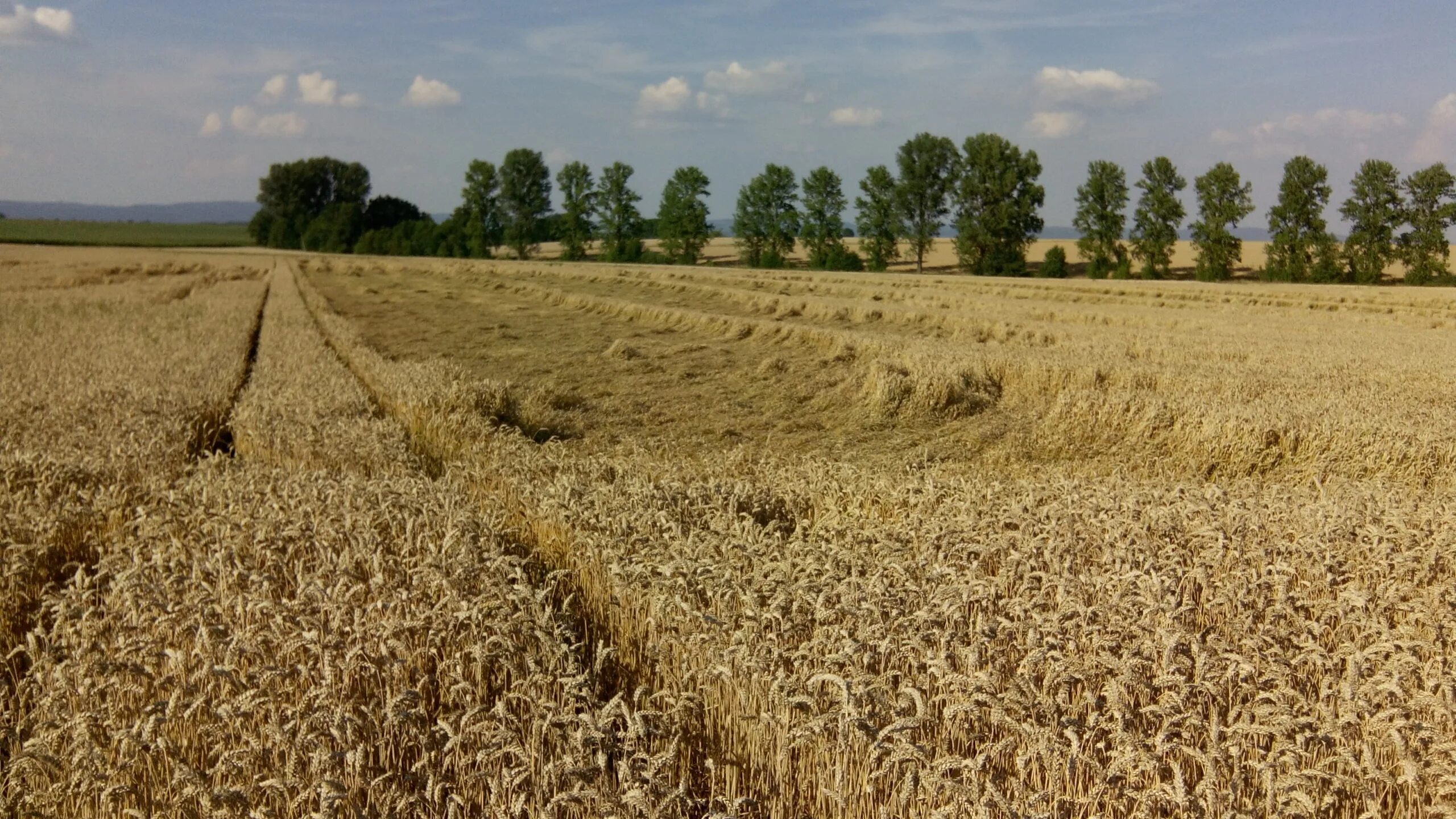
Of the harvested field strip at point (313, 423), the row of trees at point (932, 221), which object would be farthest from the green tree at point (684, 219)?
the harvested field strip at point (313, 423)

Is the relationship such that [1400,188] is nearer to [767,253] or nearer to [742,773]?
[767,253]

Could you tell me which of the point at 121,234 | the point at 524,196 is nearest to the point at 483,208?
the point at 524,196

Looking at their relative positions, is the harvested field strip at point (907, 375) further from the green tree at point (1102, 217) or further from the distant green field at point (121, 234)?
the distant green field at point (121, 234)

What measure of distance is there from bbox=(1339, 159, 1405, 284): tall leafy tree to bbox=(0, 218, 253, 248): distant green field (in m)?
98.0

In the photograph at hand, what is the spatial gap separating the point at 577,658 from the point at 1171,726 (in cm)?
220

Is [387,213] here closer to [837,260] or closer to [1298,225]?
[837,260]

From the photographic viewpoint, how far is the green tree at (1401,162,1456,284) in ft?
160

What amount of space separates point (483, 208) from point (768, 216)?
29296 mm

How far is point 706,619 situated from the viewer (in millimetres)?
3734

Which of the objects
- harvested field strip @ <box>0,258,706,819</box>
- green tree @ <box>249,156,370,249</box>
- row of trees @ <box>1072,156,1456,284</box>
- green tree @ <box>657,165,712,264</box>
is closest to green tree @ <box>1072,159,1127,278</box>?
row of trees @ <box>1072,156,1456,284</box>

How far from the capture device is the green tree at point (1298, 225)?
51.5 meters

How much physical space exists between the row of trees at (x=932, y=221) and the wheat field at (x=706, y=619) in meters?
50.4

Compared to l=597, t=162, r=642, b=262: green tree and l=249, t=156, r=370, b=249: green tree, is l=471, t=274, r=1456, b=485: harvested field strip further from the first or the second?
l=249, t=156, r=370, b=249: green tree

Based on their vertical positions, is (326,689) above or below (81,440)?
below
